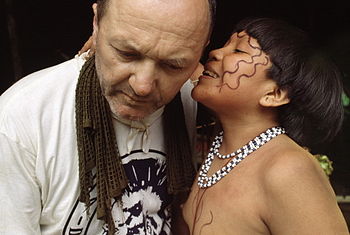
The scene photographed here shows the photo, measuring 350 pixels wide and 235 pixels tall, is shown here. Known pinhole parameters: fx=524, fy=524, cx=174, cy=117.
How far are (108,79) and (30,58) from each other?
228 cm

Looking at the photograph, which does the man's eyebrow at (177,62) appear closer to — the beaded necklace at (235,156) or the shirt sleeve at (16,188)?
the beaded necklace at (235,156)

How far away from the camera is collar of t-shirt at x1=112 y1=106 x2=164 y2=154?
2.12 metres

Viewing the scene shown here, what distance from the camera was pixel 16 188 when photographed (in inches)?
73.9

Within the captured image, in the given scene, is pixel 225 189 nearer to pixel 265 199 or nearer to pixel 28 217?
pixel 265 199

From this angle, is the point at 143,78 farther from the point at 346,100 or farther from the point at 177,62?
the point at 346,100

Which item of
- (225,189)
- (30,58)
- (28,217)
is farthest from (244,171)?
(30,58)

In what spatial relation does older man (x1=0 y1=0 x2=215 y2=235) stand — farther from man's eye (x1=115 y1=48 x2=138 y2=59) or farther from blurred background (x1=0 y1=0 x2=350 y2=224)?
blurred background (x1=0 y1=0 x2=350 y2=224)

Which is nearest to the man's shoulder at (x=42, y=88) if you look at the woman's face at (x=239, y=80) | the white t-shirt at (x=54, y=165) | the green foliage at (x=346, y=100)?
the white t-shirt at (x=54, y=165)

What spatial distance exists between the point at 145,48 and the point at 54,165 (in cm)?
56

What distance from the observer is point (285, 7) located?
4410 mm

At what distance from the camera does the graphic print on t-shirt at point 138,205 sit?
2047 millimetres

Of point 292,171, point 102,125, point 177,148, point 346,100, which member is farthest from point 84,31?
point 292,171

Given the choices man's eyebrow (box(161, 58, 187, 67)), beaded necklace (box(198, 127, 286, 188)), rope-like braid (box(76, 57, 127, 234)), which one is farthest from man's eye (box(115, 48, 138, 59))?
beaded necklace (box(198, 127, 286, 188))

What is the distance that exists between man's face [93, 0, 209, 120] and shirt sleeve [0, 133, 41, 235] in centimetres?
38
